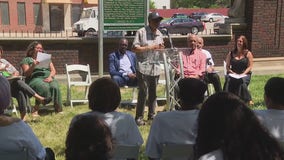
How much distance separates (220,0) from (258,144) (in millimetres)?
82058

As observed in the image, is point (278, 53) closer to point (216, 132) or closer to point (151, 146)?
point (151, 146)

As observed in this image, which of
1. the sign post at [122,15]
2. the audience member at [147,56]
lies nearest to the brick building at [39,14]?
the sign post at [122,15]

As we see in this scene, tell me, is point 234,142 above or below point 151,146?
above

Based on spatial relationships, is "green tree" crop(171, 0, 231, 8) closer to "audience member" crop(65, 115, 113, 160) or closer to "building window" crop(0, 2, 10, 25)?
"building window" crop(0, 2, 10, 25)

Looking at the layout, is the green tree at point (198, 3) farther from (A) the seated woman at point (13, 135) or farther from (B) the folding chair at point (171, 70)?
(A) the seated woman at point (13, 135)

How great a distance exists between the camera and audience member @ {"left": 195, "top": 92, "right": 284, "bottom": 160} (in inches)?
75.3

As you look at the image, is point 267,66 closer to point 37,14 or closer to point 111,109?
Result: point 111,109

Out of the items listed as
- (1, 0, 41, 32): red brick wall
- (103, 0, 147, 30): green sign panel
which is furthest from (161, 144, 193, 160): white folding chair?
(1, 0, 41, 32): red brick wall

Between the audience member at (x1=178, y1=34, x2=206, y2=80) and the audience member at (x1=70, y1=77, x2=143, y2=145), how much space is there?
154 inches

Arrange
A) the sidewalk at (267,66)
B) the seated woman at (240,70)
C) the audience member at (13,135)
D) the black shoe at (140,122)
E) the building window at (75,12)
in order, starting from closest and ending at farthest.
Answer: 1. the audience member at (13,135)
2. the black shoe at (140,122)
3. the seated woman at (240,70)
4. the sidewalk at (267,66)
5. the building window at (75,12)

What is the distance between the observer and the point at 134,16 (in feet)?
32.8

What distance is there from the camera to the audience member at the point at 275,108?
3086mm

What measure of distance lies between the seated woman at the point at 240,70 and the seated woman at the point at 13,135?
5.47m

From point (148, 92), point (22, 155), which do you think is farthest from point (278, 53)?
point (22, 155)
